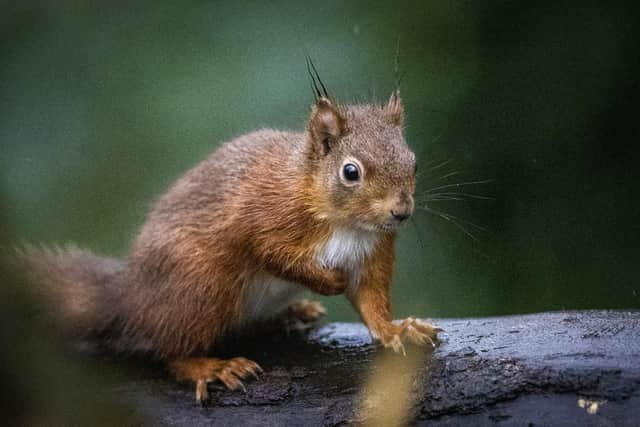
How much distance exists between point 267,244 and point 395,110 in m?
0.55

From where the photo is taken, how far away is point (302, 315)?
3.26 meters

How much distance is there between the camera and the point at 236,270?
2818 mm

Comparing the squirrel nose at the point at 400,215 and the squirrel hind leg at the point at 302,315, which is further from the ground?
the squirrel nose at the point at 400,215

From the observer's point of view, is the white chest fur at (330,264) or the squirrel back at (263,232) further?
the white chest fur at (330,264)

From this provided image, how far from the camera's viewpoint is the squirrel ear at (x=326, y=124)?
9.06ft

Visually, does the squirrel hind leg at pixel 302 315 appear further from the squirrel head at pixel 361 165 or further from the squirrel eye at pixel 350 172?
the squirrel eye at pixel 350 172

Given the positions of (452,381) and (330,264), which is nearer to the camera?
(452,381)

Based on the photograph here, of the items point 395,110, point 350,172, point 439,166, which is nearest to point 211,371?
point 350,172

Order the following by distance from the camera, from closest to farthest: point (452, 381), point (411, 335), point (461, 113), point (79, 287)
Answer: point (452, 381)
point (411, 335)
point (79, 287)
point (461, 113)

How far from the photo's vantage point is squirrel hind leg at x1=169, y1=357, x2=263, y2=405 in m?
2.69

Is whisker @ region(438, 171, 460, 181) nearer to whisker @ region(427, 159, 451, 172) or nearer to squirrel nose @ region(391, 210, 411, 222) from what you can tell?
whisker @ region(427, 159, 451, 172)

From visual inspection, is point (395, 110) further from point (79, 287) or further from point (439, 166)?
point (79, 287)

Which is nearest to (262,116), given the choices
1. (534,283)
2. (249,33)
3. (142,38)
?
(249,33)

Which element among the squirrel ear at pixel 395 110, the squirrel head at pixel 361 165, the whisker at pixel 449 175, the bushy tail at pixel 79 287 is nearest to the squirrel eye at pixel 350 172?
the squirrel head at pixel 361 165
